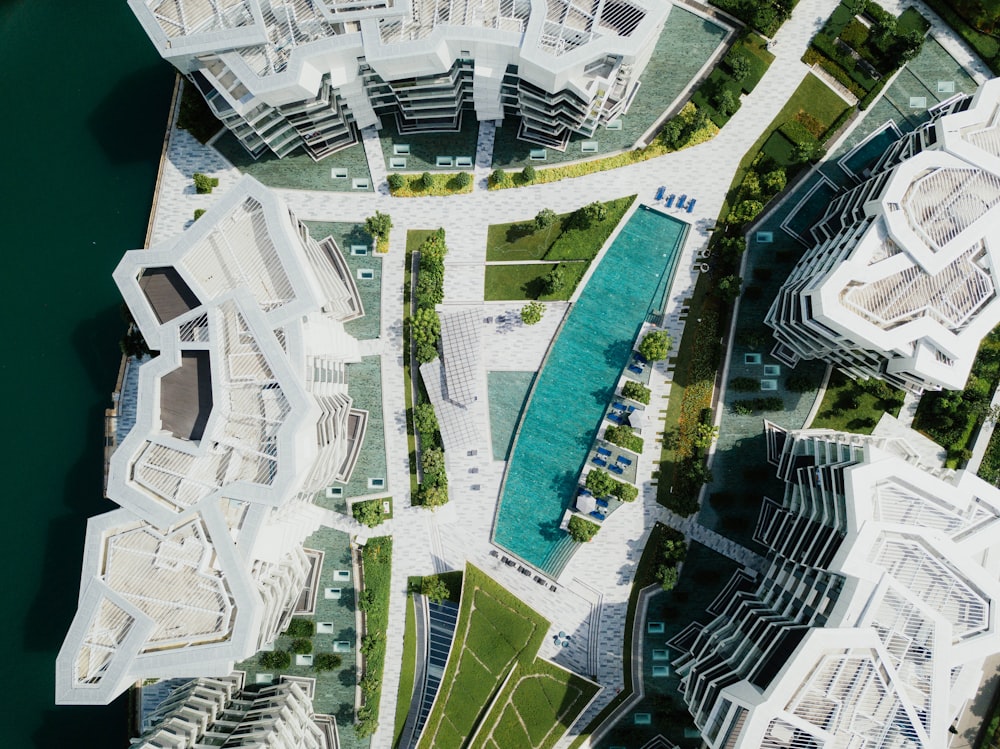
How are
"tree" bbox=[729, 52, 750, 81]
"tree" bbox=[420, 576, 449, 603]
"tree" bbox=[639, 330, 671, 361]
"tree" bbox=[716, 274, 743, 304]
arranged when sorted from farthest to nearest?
1. "tree" bbox=[420, 576, 449, 603]
2. "tree" bbox=[729, 52, 750, 81]
3. "tree" bbox=[716, 274, 743, 304]
4. "tree" bbox=[639, 330, 671, 361]

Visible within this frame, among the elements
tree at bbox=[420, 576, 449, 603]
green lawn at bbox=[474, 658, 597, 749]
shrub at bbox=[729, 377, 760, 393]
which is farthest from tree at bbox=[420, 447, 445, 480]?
shrub at bbox=[729, 377, 760, 393]

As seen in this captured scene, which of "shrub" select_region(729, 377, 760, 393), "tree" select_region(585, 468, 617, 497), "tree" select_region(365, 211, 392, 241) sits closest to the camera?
"tree" select_region(585, 468, 617, 497)

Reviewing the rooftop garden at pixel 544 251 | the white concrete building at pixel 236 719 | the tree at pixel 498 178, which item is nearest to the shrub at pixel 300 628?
the white concrete building at pixel 236 719

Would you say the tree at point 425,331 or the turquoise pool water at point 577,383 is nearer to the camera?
the tree at point 425,331

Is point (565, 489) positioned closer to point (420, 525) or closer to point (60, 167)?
point (420, 525)

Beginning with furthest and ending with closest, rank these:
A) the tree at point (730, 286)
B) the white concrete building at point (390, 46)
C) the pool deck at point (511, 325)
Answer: the pool deck at point (511, 325), the tree at point (730, 286), the white concrete building at point (390, 46)

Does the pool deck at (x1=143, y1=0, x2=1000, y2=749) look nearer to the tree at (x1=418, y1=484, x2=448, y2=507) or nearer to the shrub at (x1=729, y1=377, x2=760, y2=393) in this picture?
the tree at (x1=418, y1=484, x2=448, y2=507)

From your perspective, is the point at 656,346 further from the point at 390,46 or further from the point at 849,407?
the point at 390,46

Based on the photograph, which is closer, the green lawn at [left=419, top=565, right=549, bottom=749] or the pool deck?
the pool deck

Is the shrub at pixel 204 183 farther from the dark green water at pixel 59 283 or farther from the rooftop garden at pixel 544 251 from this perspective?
the rooftop garden at pixel 544 251
